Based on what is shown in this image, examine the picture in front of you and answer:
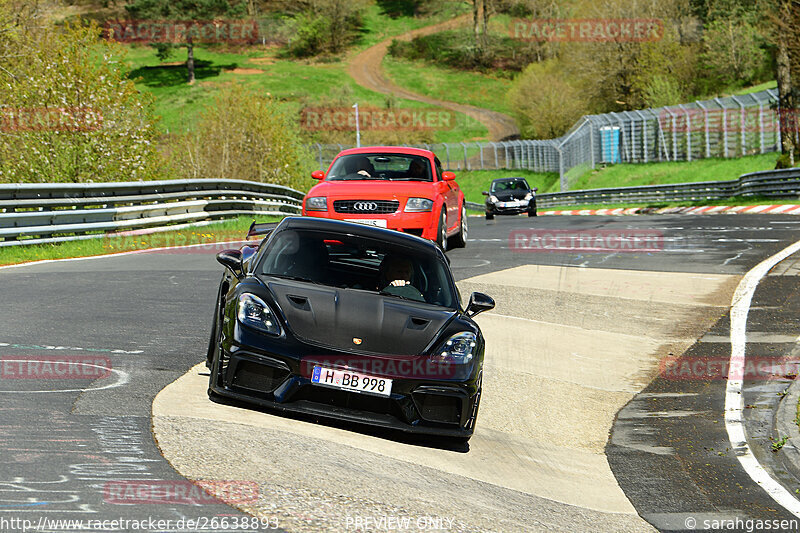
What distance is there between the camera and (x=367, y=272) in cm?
824

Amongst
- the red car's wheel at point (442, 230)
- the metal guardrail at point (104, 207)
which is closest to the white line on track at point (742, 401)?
the red car's wheel at point (442, 230)

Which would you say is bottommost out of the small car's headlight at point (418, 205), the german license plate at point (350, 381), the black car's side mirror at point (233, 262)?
the small car's headlight at point (418, 205)

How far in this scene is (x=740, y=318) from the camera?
44.7 feet

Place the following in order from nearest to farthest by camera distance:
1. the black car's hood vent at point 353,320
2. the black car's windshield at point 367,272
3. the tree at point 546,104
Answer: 1. the black car's hood vent at point 353,320
2. the black car's windshield at point 367,272
3. the tree at point 546,104

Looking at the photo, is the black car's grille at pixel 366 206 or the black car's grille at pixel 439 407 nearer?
the black car's grille at pixel 439 407

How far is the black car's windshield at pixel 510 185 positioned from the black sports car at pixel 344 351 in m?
28.7

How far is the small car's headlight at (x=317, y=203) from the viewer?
14680mm

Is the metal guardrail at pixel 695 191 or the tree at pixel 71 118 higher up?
the tree at pixel 71 118

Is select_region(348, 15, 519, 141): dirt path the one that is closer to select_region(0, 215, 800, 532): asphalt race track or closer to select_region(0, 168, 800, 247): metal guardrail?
select_region(0, 168, 800, 247): metal guardrail

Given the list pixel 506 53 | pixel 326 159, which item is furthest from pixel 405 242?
pixel 506 53

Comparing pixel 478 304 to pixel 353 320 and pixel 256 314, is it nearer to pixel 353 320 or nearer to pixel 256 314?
pixel 353 320

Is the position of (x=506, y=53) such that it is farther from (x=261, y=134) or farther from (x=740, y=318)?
(x=740, y=318)

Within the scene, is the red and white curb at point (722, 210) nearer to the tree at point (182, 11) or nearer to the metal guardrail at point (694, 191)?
the metal guardrail at point (694, 191)

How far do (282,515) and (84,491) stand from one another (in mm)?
980
